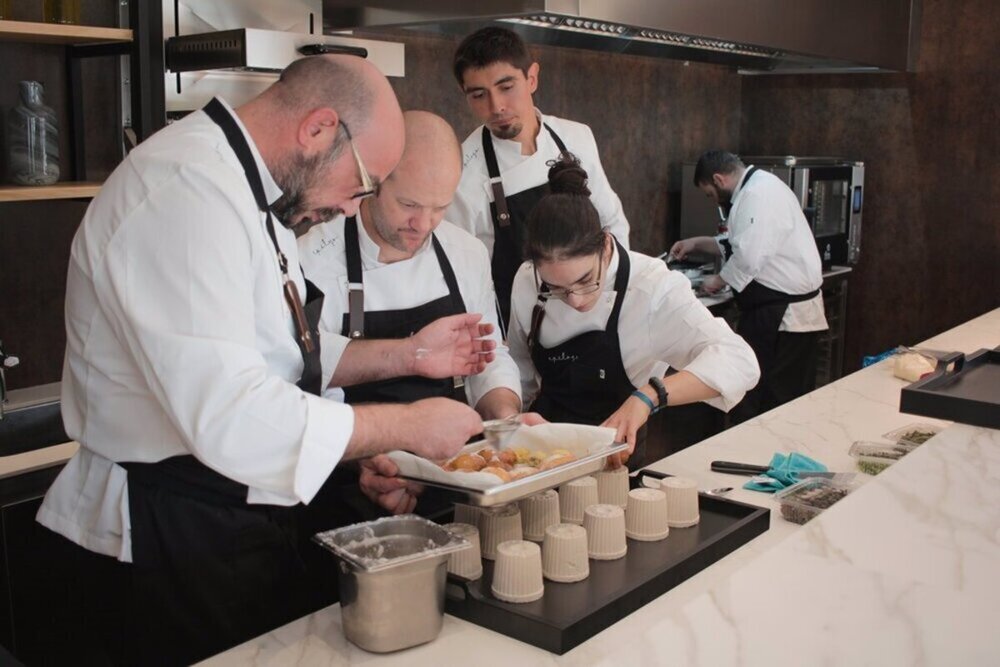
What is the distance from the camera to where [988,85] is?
18.6 feet

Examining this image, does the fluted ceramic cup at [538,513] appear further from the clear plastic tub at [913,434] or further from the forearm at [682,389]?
the clear plastic tub at [913,434]

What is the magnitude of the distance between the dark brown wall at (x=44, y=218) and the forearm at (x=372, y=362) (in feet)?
4.75

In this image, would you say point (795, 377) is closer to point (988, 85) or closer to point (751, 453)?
point (988, 85)

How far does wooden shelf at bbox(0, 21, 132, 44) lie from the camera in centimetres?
275

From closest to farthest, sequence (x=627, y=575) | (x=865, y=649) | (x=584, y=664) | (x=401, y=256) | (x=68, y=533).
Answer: (x=865, y=649)
(x=584, y=664)
(x=627, y=575)
(x=68, y=533)
(x=401, y=256)

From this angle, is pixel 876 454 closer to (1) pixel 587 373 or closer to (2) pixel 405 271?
(1) pixel 587 373

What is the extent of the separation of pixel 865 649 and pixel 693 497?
73 centimetres

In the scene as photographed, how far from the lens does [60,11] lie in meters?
2.99

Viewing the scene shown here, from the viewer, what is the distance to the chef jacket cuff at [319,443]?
1535 mm

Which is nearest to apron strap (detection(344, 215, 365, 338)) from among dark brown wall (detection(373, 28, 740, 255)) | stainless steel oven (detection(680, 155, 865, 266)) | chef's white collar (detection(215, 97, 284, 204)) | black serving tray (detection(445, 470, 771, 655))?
chef's white collar (detection(215, 97, 284, 204))

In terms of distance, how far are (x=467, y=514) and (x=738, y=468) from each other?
85 cm

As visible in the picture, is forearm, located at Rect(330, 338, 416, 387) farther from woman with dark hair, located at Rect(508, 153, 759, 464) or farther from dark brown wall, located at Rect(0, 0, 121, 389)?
dark brown wall, located at Rect(0, 0, 121, 389)

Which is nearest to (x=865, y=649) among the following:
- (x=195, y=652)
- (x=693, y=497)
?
(x=693, y=497)

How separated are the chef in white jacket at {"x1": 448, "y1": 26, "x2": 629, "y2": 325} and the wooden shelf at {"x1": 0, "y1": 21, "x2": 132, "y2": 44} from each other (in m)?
0.98
